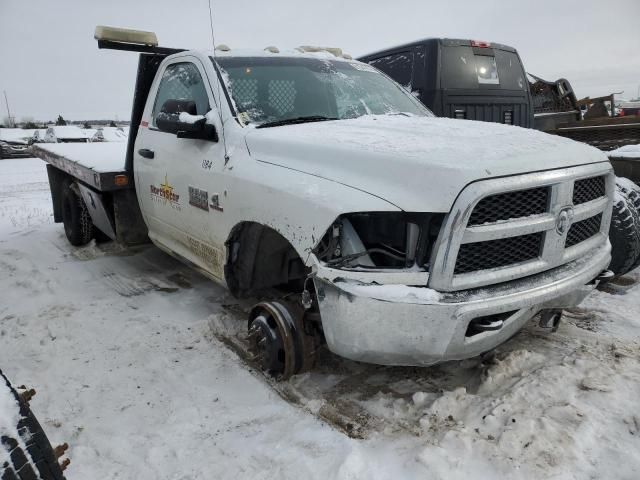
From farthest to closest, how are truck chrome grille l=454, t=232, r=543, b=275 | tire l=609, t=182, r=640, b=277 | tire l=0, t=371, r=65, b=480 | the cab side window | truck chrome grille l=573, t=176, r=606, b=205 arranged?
tire l=609, t=182, r=640, b=277 < the cab side window < truck chrome grille l=573, t=176, r=606, b=205 < truck chrome grille l=454, t=232, r=543, b=275 < tire l=0, t=371, r=65, b=480

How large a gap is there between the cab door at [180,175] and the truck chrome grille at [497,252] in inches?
65.3

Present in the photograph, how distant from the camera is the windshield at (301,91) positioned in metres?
3.33

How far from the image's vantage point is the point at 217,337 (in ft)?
11.1

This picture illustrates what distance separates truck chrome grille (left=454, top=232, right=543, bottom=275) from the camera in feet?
7.23

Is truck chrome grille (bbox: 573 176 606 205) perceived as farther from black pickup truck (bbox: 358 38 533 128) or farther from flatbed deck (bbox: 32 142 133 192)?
flatbed deck (bbox: 32 142 133 192)

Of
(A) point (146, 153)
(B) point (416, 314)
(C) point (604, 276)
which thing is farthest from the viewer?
(A) point (146, 153)

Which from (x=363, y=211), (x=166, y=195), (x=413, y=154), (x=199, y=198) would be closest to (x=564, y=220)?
(x=413, y=154)

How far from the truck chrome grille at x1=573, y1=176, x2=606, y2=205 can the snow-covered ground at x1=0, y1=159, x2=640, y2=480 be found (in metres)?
0.93

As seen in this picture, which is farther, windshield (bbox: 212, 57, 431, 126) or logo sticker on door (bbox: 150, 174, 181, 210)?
logo sticker on door (bbox: 150, 174, 181, 210)

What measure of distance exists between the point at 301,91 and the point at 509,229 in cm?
196

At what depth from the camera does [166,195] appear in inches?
151

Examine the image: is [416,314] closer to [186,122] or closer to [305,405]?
[305,405]

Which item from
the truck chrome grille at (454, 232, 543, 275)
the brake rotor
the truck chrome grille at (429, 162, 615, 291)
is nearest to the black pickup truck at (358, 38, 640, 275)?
the truck chrome grille at (429, 162, 615, 291)

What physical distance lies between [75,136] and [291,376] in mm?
22932
